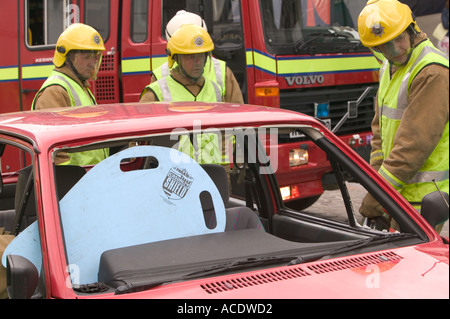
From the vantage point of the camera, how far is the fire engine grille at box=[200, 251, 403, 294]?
2498mm

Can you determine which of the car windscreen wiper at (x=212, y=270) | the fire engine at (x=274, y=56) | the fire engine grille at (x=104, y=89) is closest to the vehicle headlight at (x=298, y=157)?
the fire engine at (x=274, y=56)

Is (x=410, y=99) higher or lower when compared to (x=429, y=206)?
higher

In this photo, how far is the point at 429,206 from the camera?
3.02 metres

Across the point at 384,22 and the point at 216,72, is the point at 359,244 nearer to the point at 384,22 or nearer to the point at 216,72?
the point at 384,22

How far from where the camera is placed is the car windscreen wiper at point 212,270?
2.45 meters

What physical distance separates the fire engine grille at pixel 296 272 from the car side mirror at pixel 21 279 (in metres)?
0.53

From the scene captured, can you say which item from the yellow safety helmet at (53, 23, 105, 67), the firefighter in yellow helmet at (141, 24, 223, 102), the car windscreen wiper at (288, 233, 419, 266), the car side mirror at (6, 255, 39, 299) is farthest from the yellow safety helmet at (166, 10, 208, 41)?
the car side mirror at (6, 255, 39, 299)

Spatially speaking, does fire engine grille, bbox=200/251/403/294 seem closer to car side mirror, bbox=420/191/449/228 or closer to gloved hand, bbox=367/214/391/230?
car side mirror, bbox=420/191/449/228

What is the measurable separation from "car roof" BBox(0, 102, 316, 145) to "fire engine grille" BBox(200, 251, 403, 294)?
0.66 m

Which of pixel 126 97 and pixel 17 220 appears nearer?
pixel 17 220

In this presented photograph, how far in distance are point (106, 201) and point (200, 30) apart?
2621 mm

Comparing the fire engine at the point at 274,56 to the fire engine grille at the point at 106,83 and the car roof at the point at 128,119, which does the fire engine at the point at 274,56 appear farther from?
the car roof at the point at 128,119

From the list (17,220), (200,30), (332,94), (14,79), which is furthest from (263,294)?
(14,79)

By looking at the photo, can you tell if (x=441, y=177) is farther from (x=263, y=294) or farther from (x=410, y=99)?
(x=263, y=294)
